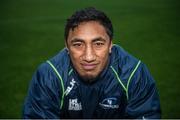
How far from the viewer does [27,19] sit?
7.88 metres

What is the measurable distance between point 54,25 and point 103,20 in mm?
5194

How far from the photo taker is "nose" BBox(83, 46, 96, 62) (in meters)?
2.07

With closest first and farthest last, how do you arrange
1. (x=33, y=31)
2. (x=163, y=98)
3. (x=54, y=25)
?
(x=163, y=98)
(x=33, y=31)
(x=54, y=25)

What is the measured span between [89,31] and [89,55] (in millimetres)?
145

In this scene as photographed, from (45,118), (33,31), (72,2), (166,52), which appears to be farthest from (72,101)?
(72,2)

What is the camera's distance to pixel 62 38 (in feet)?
20.8

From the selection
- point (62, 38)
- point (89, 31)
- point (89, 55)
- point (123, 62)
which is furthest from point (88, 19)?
point (62, 38)

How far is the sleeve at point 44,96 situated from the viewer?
223cm

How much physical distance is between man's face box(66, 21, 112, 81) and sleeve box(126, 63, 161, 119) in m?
→ 0.24

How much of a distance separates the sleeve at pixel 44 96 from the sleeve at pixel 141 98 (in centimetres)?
47

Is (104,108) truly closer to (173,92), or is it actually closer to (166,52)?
(173,92)

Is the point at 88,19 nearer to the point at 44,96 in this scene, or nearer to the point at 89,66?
the point at 89,66

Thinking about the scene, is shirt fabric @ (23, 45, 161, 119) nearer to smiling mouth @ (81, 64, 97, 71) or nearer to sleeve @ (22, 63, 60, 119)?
sleeve @ (22, 63, 60, 119)

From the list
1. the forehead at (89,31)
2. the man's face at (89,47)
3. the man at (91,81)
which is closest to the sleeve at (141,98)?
the man at (91,81)
